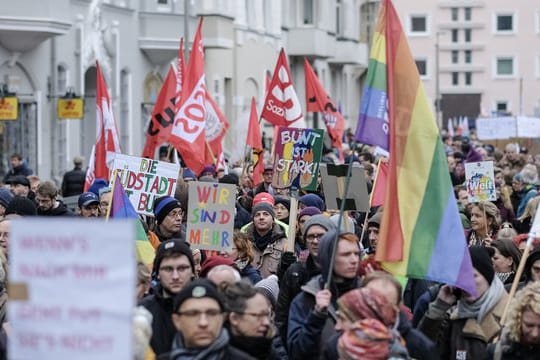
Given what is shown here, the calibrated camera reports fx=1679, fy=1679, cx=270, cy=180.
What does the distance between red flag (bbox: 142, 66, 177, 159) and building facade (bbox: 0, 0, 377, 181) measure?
22.2ft

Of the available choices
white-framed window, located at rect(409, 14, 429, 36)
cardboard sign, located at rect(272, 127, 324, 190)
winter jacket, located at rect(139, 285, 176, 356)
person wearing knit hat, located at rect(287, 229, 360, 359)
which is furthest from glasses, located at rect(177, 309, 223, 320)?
white-framed window, located at rect(409, 14, 429, 36)

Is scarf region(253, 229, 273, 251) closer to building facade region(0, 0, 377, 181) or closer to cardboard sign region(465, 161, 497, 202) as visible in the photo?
cardboard sign region(465, 161, 497, 202)

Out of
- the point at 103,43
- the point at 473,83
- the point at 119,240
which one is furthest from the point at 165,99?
the point at 473,83

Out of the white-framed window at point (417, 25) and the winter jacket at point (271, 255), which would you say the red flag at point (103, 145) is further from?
the white-framed window at point (417, 25)

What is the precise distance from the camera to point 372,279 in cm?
820

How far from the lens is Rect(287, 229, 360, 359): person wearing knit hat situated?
8.54m

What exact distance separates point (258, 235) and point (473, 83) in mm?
90519

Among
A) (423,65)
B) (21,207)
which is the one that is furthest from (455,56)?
(21,207)

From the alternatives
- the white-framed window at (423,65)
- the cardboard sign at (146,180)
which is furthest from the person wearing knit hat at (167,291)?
the white-framed window at (423,65)

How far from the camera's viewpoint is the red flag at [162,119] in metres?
20.8

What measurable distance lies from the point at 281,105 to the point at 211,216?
10604mm

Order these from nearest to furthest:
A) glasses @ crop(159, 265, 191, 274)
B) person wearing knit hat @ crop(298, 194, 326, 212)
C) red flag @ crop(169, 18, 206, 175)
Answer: glasses @ crop(159, 265, 191, 274), person wearing knit hat @ crop(298, 194, 326, 212), red flag @ crop(169, 18, 206, 175)

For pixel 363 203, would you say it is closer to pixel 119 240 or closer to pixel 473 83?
pixel 119 240

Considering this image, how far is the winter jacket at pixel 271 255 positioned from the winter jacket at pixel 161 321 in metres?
3.66
